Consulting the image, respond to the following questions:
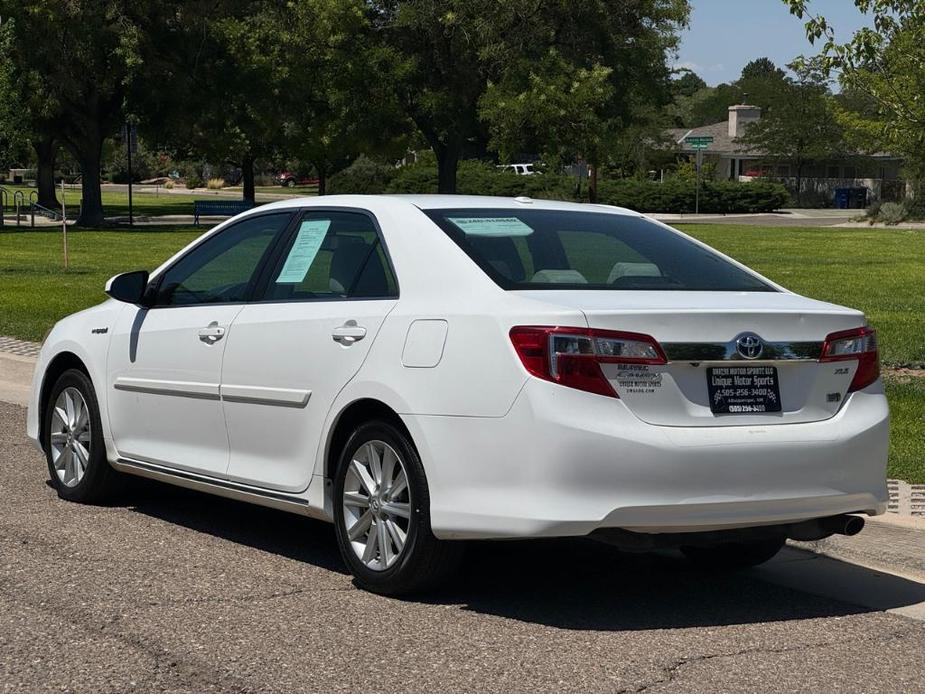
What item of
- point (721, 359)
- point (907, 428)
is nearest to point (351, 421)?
point (721, 359)

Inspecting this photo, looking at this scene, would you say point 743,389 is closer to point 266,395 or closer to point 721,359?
point 721,359

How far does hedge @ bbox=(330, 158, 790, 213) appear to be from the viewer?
232 feet

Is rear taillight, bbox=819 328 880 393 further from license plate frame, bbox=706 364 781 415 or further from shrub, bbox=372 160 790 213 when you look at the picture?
shrub, bbox=372 160 790 213

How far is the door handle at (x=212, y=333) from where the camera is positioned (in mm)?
7203

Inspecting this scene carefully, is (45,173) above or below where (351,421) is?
above

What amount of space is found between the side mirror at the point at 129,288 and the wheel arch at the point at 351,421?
72.3 inches

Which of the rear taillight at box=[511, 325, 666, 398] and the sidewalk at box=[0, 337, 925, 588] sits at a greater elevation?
the rear taillight at box=[511, 325, 666, 398]

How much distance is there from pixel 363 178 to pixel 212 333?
7475 centimetres

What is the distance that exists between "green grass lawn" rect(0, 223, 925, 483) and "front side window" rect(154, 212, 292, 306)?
3.81m

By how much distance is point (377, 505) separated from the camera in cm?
624

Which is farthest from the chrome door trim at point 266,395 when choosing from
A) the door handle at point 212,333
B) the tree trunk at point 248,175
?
the tree trunk at point 248,175

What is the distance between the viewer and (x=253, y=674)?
202 inches

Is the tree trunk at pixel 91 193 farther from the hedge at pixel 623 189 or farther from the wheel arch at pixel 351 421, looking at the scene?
the wheel arch at pixel 351 421

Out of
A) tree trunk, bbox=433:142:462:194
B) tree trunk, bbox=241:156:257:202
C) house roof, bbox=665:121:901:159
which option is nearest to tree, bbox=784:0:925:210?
tree trunk, bbox=433:142:462:194
